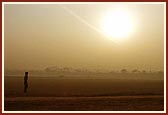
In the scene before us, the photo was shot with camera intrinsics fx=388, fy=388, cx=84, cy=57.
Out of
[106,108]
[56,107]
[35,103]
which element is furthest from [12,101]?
[106,108]

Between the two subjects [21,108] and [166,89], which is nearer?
[166,89]

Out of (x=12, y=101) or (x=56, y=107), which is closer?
(x=56, y=107)

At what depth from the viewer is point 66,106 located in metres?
13.8

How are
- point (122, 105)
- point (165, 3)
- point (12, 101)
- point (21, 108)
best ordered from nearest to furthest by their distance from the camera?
point (165, 3) < point (21, 108) < point (122, 105) < point (12, 101)

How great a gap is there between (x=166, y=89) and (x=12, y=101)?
705 centimetres

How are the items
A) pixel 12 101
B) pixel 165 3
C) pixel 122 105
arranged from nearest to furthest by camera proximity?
1. pixel 165 3
2. pixel 122 105
3. pixel 12 101

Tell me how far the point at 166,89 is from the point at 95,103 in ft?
15.4

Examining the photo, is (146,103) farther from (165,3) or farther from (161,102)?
(165,3)

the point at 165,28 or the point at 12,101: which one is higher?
the point at 165,28

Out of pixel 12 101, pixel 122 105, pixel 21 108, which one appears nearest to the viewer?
pixel 21 108

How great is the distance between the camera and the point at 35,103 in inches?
570

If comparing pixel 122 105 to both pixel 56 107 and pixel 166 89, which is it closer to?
pixel 56 107

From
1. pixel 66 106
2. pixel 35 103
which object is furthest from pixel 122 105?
pixel 35 103

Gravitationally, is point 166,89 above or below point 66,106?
above
